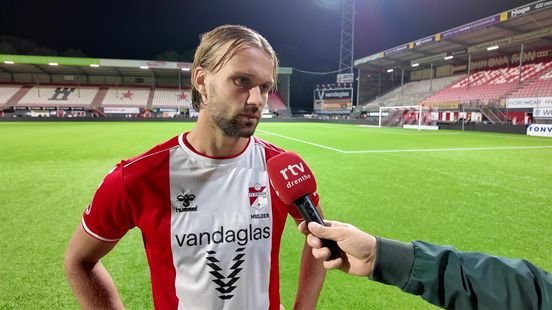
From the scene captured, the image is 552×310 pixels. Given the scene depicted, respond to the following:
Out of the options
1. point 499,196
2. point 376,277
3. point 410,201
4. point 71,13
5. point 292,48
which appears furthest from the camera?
point 292,48

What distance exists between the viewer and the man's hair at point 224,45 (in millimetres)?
1352

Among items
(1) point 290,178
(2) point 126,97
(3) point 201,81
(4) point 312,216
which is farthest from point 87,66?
(4) point 312,216

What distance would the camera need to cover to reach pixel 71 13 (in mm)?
53531

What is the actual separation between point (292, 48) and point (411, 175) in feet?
229

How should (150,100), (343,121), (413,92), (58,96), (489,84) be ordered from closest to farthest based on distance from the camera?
(489,84), (413,92), (343,121), (58,96), (150,100)

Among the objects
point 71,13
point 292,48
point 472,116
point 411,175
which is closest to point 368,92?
point 472,116

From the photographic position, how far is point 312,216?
3.65 feet

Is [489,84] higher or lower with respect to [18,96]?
higher

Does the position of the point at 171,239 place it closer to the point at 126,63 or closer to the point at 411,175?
the point at 411,175

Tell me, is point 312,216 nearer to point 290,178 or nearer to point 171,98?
point 290,178

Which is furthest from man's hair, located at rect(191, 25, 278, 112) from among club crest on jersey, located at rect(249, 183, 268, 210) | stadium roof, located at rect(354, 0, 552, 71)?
stadium roof, located at rect(354, 0, 552, 71)

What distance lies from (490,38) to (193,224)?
1318 inches

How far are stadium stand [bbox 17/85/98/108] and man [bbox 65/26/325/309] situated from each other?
157 feet

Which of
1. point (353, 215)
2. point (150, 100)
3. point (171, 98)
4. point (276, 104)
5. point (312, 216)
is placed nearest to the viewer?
point (312, 216)
